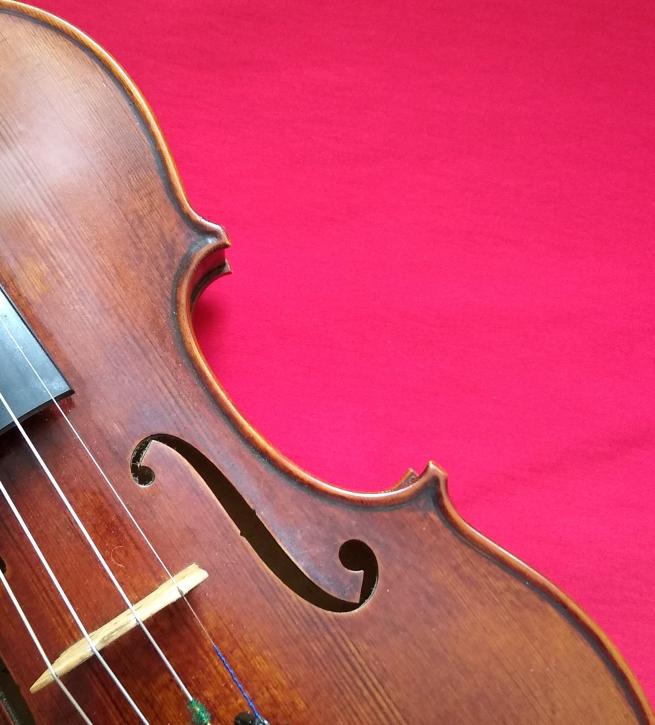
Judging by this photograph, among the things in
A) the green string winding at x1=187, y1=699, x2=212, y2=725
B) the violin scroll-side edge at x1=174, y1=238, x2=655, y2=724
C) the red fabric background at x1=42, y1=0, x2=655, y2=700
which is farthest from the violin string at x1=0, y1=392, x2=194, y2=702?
the red fabric background at x1=42, y1=0, x2=655, y2=700

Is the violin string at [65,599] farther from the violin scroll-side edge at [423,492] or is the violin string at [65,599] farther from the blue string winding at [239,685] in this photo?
the violin scroll-side edge at [423,492]

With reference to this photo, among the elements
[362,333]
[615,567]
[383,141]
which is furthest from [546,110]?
[615,567]

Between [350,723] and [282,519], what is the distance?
200 mm

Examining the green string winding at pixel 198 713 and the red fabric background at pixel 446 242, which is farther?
the red fabric background at pixel 446 242

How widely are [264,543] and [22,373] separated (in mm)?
295

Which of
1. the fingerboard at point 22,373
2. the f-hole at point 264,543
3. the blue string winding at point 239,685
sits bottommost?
the blue string winding at point 239,685

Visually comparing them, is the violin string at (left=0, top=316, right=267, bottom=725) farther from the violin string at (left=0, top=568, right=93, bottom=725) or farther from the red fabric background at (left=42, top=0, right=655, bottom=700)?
the red fabric background at (left=42, top=0, right=655, bottom=700)

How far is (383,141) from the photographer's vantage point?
1.19 meters

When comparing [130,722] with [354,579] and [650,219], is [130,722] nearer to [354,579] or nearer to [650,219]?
[354,579]

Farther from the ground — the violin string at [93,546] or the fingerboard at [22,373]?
the fingerboard at [22,373]

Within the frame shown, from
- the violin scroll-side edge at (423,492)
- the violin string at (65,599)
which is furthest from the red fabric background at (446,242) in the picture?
the violin string at (65,599)

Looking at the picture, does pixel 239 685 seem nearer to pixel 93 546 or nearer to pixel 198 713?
pixel 198 713

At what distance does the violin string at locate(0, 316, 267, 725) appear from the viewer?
2.50ft

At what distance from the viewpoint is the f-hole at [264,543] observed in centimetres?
79
